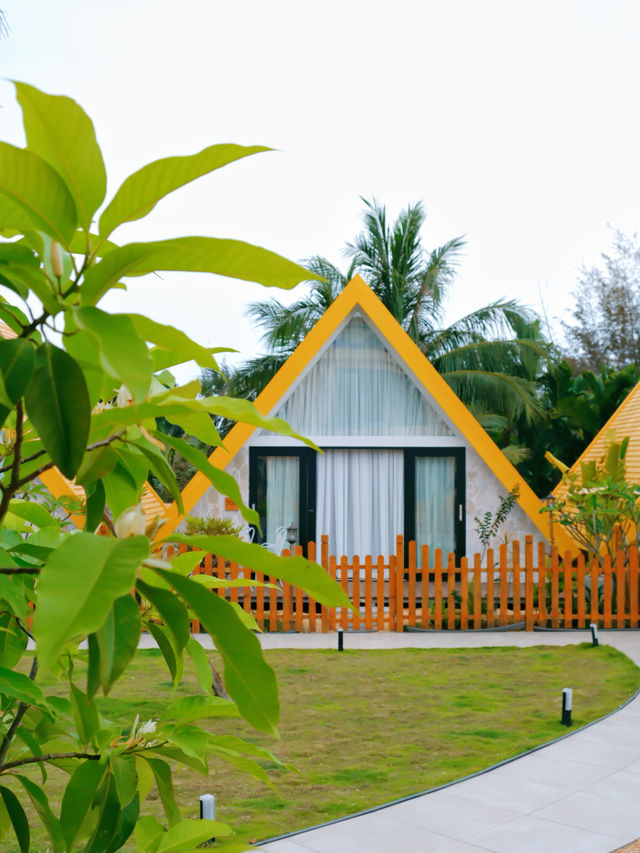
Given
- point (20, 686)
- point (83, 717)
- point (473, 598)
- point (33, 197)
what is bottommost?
point (473, 598)

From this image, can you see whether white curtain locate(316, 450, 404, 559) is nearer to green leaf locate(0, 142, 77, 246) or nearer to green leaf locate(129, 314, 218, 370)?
green leaf locate(129, 314, 218, 370)

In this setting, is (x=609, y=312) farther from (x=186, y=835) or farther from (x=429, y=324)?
(x=186, y=835)

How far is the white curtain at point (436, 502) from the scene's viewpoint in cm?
1441

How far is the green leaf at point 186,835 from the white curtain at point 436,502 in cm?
1300

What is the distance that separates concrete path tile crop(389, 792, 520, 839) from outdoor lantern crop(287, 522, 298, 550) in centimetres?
880

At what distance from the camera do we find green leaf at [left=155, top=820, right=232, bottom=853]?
1558 mm

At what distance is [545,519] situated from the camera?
13.6m

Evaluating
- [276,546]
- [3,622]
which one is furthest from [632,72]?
[3,622]

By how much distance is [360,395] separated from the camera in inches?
576

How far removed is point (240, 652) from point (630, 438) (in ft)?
51.6

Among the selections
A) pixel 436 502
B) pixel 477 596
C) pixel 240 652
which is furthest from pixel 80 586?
pixel 436 502

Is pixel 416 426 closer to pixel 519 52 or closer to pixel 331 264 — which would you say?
pixel 331 264

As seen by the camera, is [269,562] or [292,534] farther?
[292,534]

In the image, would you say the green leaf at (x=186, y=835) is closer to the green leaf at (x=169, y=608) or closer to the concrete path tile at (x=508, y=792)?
the green leaf at (x=169, y=608)
